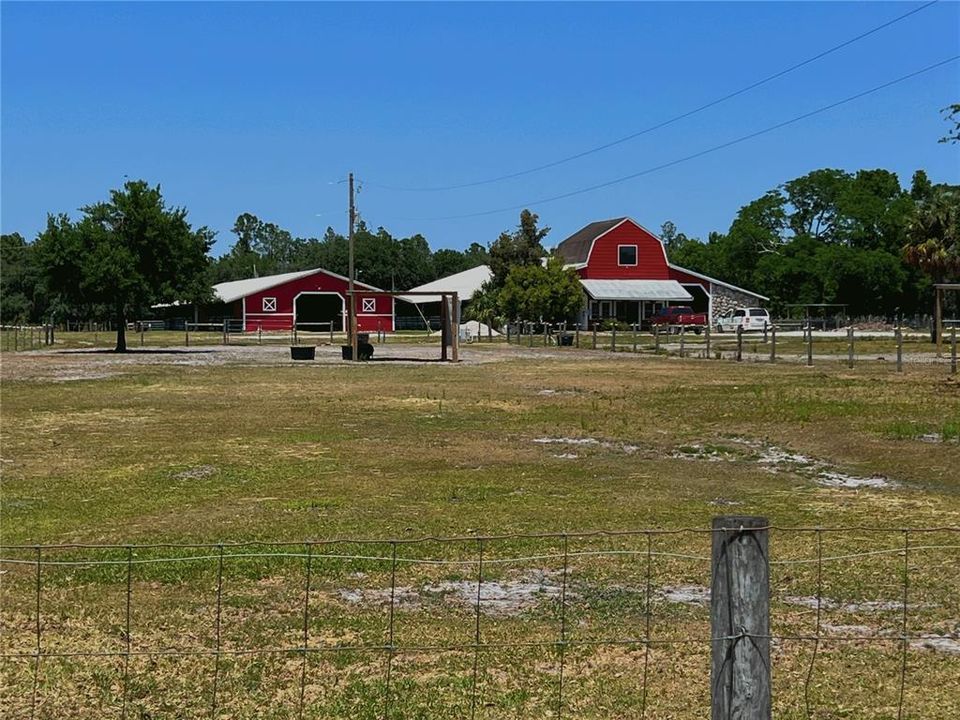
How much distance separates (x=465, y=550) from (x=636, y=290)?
77.2 meters

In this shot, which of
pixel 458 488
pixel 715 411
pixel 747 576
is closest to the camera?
pixel 747 576

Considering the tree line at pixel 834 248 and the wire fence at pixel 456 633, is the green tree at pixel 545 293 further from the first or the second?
the wire fence at pixel 456 633

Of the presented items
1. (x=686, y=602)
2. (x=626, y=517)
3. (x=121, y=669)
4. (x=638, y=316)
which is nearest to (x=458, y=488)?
(x=626, y=517)

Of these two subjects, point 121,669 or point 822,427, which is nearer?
point 121,669

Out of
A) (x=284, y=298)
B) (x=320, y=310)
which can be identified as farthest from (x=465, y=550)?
(x=320, y=310)

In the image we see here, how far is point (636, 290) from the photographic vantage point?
86312mm

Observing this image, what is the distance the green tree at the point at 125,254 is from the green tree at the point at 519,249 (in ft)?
96.9

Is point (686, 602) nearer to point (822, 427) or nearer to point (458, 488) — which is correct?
point (458, 488)

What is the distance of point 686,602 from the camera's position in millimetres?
8531

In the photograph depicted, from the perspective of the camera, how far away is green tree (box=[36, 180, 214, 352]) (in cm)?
5381

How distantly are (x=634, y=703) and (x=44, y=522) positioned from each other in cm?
716

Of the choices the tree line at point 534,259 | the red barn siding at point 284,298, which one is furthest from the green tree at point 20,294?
the red barn siding at point 284,298

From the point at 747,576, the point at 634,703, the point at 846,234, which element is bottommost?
the point at 634,703

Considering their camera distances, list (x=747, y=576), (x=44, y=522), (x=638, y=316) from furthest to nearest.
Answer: (x=638, y=316) → (x=44, y=522) → (x=747, y=576)
